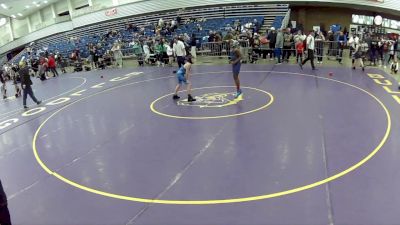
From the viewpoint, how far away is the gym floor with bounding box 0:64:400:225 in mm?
6047

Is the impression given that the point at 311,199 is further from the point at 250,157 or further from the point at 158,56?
the point at 158,56

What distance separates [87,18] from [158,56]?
20280mm

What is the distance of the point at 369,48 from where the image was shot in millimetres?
17672

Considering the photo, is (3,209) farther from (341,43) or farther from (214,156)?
(341,43)

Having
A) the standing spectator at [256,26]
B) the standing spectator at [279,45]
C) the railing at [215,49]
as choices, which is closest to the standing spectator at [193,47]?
the railing at [215,49]

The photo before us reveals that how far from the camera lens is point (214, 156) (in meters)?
8.09

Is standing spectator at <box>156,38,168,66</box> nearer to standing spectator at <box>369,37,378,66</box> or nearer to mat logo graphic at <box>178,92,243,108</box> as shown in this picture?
mat logo graphic at <box>178,92,243,108</box>

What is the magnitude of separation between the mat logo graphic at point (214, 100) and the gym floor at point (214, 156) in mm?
37

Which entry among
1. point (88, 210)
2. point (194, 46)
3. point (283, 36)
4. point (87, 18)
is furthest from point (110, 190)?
point (87, 18)

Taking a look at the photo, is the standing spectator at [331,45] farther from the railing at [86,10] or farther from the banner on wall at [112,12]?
the railing at [86,10]

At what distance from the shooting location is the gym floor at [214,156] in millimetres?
6047

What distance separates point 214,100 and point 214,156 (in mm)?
4796

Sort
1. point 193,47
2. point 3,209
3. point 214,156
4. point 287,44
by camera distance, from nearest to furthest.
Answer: point 3,209 → point 214,156 → point 287,44 → point 193,47

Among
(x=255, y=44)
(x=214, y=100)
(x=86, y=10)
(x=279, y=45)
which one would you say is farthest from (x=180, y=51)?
(x=86, y=10)
